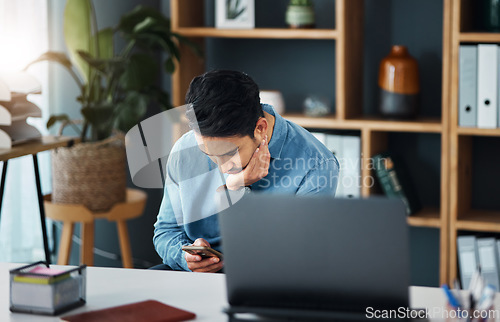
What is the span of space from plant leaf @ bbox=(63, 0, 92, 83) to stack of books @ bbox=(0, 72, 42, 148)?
0.67 m

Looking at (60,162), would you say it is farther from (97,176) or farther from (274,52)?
(274,52)

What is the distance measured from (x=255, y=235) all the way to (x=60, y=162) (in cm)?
206

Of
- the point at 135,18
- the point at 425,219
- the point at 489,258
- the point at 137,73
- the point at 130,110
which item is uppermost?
the point at 135,18

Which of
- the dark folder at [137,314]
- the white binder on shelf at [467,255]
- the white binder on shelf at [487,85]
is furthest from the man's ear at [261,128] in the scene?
the white binder on shelf at [467,255]

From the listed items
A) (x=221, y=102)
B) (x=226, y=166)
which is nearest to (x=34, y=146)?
(x=226, y=166)

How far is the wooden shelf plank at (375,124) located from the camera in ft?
9.76

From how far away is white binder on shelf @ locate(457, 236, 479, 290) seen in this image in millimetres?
2965

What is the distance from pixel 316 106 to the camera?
3217 millimetres

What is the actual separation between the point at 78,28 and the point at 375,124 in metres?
1.35

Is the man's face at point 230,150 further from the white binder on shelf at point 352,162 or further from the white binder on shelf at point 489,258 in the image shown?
the white binder on shelf at point 489,258

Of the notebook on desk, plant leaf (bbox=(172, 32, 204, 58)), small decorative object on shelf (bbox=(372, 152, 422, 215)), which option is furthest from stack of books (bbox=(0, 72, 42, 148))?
small decorative object on shelf (bbox=(372, 152, 422, 215))

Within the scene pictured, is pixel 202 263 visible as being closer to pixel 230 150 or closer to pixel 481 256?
pixel 230 150

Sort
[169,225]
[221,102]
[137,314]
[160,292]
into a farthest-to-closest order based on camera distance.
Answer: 1. [169,225]
2. [221,102]
3. [160,292]
4. [137,314]

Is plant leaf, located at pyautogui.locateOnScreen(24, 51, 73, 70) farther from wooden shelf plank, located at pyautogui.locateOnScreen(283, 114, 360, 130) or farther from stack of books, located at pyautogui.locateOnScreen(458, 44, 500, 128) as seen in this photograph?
stack of books, located at pyautogui.locateOnScreen(458, 44, 500, 128)
